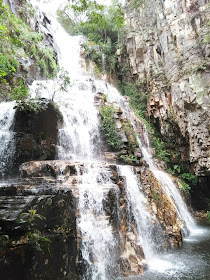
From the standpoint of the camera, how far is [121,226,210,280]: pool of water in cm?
502

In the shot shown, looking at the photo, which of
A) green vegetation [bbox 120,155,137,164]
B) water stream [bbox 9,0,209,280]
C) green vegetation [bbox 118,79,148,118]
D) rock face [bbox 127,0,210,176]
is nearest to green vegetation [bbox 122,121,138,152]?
green vegetation [bbox 120,155,137,164]

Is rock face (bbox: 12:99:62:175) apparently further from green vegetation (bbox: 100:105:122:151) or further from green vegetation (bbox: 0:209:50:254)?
green vegetation (bbox: 0:209:50:254)

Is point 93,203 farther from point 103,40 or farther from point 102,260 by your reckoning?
point 103,40

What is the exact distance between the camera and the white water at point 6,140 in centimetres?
810

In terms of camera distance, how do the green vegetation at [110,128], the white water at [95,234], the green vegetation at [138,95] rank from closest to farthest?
the white water at [95,234]
the green vegetation at [110,128]
the green vegetation at [138,95]

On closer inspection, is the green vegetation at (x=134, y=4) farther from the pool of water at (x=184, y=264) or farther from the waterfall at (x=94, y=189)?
the pool of water at (x=184, y=264)

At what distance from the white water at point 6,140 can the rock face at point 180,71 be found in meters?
9.31

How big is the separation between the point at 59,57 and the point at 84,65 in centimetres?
274

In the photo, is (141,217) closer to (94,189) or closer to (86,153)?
(94,189)

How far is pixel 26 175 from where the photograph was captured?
282 inches

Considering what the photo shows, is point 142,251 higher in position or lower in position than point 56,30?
lower

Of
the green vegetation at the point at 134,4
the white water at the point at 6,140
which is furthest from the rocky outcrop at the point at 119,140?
the green vegetation at the point at 134,4

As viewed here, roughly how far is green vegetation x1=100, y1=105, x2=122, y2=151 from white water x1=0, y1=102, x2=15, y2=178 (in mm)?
4806

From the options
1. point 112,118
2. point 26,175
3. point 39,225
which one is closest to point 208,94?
point 112,118
